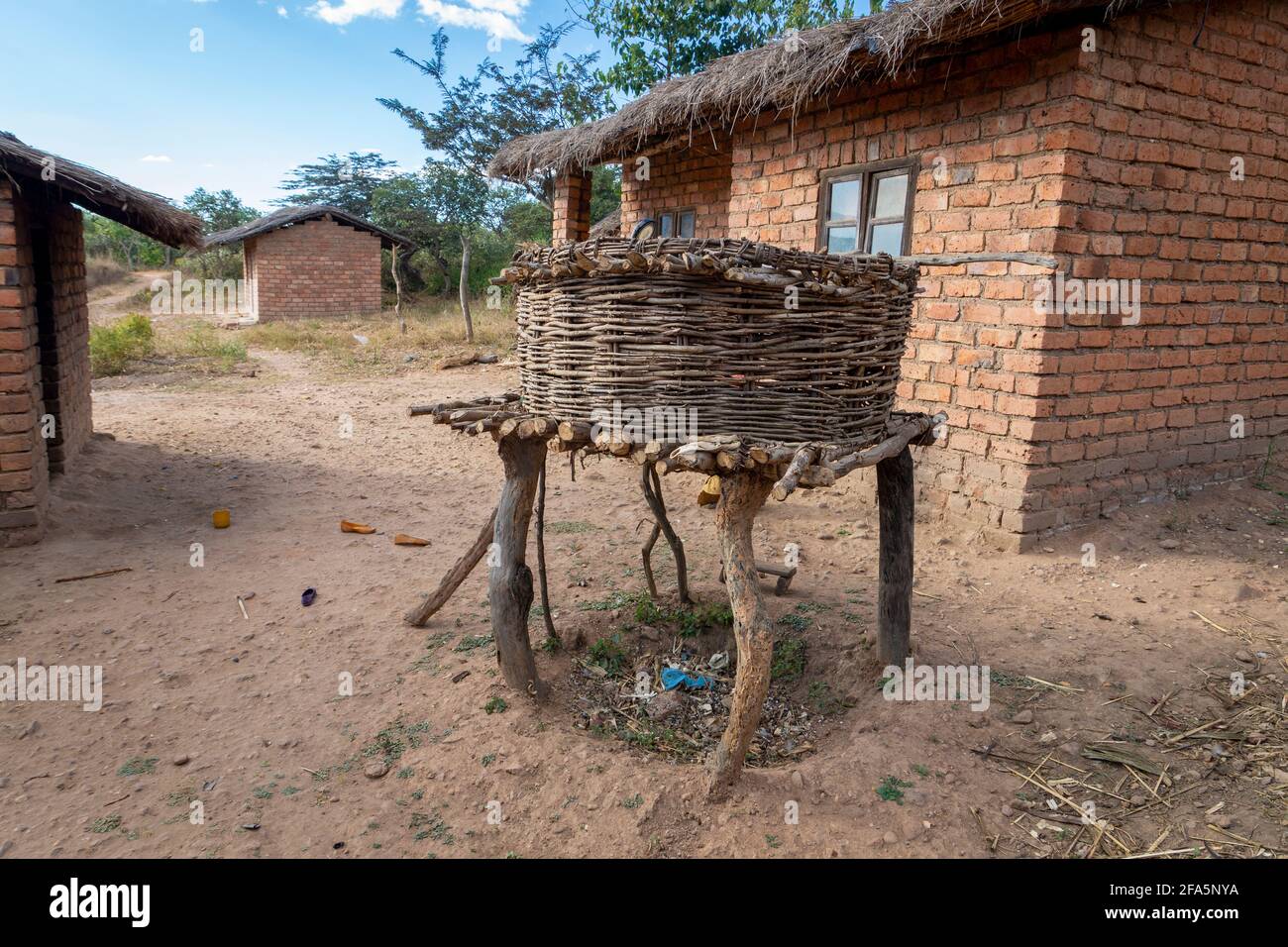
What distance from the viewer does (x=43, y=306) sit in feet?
19.1

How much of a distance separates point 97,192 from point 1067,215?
6023 millimetres

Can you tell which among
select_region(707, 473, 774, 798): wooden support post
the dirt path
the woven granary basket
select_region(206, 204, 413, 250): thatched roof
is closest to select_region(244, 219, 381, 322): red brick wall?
select_region(206, 204, 413, 250): thatched roof

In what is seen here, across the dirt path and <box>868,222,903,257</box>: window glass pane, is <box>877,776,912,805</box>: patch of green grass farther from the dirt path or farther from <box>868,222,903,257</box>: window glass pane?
the dirt path

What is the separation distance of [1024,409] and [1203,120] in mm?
2117

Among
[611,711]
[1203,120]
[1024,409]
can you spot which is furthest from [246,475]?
[1203,120]

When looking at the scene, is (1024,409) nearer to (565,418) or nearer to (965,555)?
(965,555)

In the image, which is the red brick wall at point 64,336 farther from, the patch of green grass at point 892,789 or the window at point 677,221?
the patch of green grass at point 892,789

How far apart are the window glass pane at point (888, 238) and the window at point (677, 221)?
127 inches

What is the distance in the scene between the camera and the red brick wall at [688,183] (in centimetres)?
804

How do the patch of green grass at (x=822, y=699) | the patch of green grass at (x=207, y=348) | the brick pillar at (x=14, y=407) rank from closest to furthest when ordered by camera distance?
the patch of green grass at (x=822, y=699), the brick pillar at (x=14, y=407), the patch of green grass at (x=207, y=348)

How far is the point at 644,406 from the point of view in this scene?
2.39 m

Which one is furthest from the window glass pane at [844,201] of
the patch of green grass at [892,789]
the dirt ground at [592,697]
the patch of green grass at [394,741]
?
the patch of green grass at [394,741]

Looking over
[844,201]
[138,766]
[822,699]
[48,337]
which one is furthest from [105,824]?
[844,201]

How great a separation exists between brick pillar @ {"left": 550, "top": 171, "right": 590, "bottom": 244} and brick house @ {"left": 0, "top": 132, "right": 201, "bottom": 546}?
159 inches
